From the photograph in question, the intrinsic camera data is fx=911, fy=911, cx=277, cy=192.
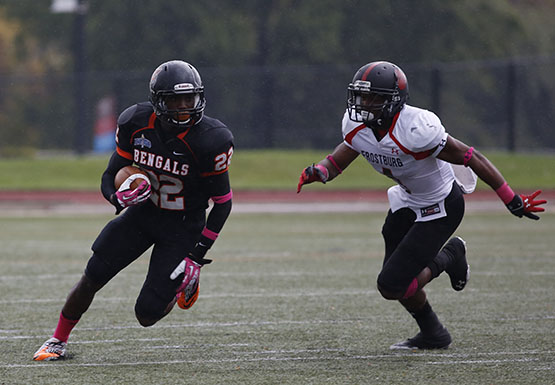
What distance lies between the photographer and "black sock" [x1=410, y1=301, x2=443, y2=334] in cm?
552

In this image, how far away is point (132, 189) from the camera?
4.98 meters

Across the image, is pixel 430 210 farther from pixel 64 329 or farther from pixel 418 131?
pixel 64 329

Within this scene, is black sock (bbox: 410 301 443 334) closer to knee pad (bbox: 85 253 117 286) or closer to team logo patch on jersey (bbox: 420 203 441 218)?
team logo patch on jersey (bbox: 420 203 441 218)

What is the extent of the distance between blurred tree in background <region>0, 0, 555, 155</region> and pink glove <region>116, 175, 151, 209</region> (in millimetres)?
18290

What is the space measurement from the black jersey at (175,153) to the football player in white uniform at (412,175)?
0.59 meters

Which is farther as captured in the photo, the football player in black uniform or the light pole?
the light pole

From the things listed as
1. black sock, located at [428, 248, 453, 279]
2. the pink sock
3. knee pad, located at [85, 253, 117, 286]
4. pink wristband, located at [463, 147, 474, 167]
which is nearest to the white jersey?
pink wristband, located at [463, 147, 474, 167]

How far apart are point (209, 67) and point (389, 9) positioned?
21.9 ft

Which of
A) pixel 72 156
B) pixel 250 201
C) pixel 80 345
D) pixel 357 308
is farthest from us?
pixel 72 156

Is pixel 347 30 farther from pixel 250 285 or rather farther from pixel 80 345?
pixel 80 345

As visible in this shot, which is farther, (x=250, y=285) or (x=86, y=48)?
(x=86, y=48)

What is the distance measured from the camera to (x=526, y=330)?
5992 mm

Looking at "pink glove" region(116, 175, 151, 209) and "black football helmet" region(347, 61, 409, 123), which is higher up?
"black football helmet" region(347, 61, 409, 123)

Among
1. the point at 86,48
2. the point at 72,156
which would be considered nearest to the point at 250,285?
the point at 72,156
